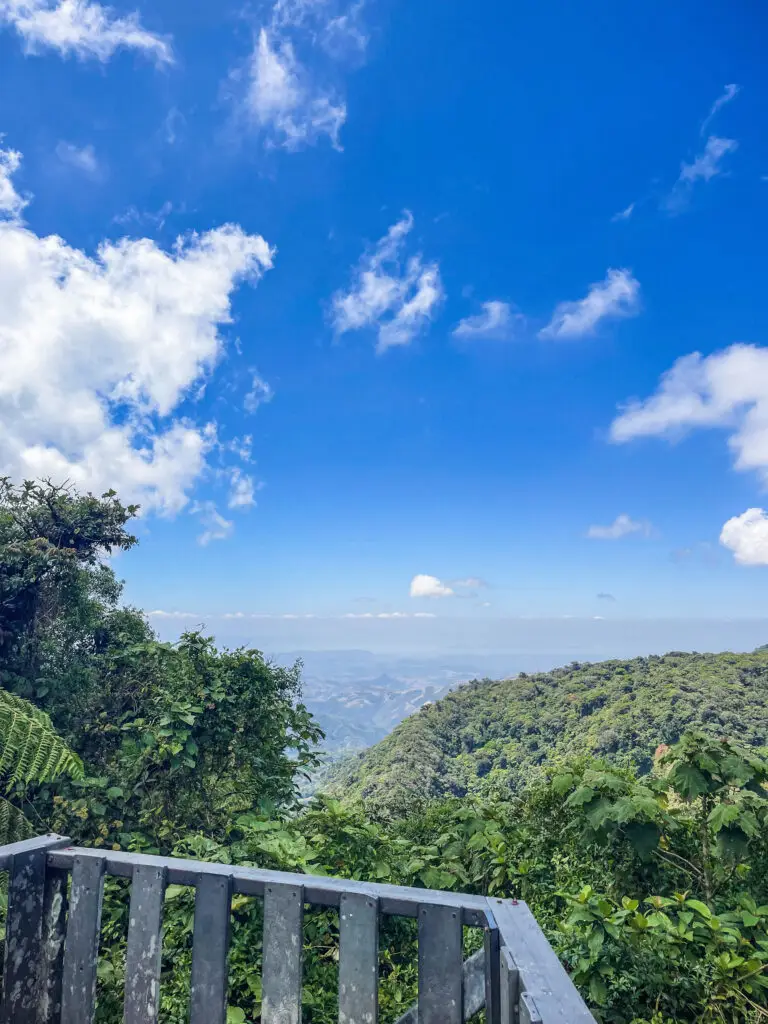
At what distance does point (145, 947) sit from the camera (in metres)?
1.75

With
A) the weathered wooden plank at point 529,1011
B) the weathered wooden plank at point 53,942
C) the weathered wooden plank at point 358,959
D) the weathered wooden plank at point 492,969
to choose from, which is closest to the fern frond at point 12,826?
the weathered wooden plank at point 53,942

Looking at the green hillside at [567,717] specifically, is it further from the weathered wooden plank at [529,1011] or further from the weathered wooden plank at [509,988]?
the weathered wooden plank at [529,1011]

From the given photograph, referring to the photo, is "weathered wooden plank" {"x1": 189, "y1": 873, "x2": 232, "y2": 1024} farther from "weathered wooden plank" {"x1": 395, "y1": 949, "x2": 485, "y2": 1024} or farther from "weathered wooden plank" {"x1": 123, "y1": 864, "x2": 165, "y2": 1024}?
"weathered wooden plank" {"x1": 395, "y1": 949, "x2": 485, "y2": 1024}

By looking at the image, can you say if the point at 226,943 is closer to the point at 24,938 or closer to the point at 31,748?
the point at 24,938

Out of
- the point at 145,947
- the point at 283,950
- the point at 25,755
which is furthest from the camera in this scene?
the point at 25,755

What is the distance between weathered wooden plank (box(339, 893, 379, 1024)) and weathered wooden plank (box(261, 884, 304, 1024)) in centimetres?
13

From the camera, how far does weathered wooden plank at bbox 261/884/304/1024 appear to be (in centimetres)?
162

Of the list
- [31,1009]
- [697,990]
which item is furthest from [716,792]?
[31,1009]

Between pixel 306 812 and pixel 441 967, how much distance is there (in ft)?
7.76

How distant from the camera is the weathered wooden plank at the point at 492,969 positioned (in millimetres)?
1481

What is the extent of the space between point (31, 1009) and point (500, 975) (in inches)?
60.9

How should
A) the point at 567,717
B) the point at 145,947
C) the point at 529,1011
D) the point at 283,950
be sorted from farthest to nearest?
the point at 567,717 < the point at 145,947 < the point at 283,950 < the point at 529,1011

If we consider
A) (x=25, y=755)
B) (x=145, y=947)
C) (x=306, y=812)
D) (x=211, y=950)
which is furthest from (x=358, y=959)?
(x=25, y=755)

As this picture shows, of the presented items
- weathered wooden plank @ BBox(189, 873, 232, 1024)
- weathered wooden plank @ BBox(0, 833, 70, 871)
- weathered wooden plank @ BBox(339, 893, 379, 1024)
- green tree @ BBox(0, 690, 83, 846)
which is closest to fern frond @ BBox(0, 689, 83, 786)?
green tree @ BBox(0, 690, 83, 846)
